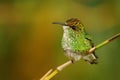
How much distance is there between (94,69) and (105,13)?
0.24 metres

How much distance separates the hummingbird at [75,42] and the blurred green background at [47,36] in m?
0.30

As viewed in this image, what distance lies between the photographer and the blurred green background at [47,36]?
1.25 metres

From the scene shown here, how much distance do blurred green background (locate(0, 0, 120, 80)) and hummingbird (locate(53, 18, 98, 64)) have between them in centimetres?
30

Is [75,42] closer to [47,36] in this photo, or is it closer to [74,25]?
[74,25]

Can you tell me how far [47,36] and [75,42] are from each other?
441 mm

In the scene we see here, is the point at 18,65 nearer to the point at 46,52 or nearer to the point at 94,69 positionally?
the point at 46,52

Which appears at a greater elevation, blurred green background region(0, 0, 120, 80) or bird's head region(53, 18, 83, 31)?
bird's head region(53, 18, 83, 31)

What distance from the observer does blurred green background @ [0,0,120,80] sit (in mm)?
1252

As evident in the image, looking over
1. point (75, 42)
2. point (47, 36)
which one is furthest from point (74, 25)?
point (47, 36)

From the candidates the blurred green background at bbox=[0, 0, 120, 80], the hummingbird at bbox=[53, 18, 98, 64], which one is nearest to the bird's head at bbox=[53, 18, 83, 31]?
the hummingbird at bbox=[53, 18, 98, 64]

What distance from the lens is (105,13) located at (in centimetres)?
139

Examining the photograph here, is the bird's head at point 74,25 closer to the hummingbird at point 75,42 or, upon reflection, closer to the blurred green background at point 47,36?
the hummingbird at point 75,42

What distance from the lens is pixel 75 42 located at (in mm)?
906

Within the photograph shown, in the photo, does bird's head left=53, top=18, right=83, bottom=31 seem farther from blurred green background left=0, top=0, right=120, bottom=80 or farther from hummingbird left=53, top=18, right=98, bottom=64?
blurred green background left=0, top=0, right=120, bottom=80
